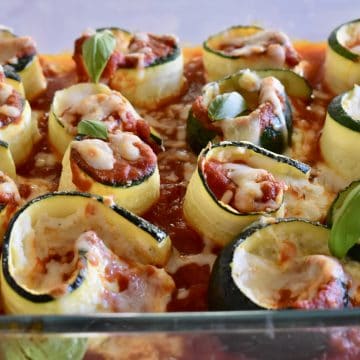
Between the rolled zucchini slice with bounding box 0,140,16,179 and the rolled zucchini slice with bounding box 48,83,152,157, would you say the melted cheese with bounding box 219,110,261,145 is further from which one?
the rolled zucchini slice with bounding box 0,140,16,179

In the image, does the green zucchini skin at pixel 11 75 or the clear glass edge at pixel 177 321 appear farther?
the green zucchini skin at pixel 11 75

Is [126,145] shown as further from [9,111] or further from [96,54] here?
[96,54]

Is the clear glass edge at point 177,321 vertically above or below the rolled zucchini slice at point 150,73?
above

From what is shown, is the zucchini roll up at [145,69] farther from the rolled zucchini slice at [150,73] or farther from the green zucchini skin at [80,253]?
the green zucchini skin at [80,253]

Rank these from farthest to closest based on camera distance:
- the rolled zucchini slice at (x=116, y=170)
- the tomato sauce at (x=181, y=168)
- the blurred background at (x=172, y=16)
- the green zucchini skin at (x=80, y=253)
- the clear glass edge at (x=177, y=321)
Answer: the blurred background at (x=172, y=16)
the rolled zucchini slice at (x=116, y=170)
the tomato sauce at (x=181, y=168)
the green zucchini skin at (x=80, y=253)
the clear glass edge at (x=177, y=321)

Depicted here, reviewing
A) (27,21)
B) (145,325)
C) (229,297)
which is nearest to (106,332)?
(145,325)

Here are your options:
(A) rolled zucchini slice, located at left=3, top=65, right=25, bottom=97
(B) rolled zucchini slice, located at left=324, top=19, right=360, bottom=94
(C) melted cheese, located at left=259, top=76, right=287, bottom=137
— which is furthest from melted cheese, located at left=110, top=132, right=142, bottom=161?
(B) rolled zucchini slice, located at left=324, top=19, right=360, bottom=94

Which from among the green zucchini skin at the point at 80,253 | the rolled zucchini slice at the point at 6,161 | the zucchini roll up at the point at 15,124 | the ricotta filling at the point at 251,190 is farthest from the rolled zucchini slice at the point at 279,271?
the zucchini roll up at the point at 15,124
